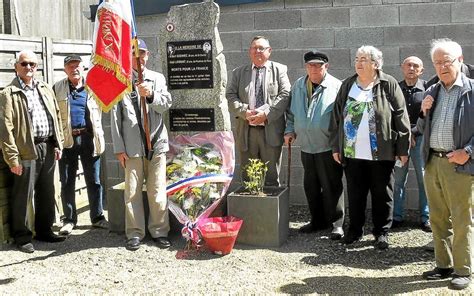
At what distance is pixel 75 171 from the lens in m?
6.45

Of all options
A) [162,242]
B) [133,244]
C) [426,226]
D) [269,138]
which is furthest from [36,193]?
[426,226]

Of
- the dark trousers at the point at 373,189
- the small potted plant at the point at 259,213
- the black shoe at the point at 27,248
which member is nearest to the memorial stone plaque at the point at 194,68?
the small potted plant at the point at 259,213

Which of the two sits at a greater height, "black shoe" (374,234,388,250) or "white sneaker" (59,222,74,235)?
"white sneaker" (59,222,74,235)

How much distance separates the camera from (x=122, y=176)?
7.84 metres

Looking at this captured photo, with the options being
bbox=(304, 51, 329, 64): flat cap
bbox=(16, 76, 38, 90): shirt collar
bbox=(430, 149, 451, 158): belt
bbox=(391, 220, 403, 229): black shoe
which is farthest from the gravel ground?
bbox=(304, 51, 329, 64): flat cap

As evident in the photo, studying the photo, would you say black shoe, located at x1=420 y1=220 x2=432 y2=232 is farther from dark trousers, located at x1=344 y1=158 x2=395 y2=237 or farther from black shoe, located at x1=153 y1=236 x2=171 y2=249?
black shoe, located at x1=153 y1=236 x2=171 y2=249

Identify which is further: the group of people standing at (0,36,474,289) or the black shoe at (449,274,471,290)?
the group of people standing at (0,36,474,289)

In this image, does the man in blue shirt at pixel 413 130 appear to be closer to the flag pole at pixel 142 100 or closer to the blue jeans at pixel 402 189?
the blue jeans at pixel 402 189

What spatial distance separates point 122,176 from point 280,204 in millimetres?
3035

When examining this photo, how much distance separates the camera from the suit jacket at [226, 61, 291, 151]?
20.0ft

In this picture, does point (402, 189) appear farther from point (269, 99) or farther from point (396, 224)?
point (269, 99)

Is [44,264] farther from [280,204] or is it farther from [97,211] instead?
[280,204]

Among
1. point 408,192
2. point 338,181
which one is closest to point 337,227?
point 338,181

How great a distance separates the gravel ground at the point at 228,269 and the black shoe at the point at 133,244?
76 millimetres
